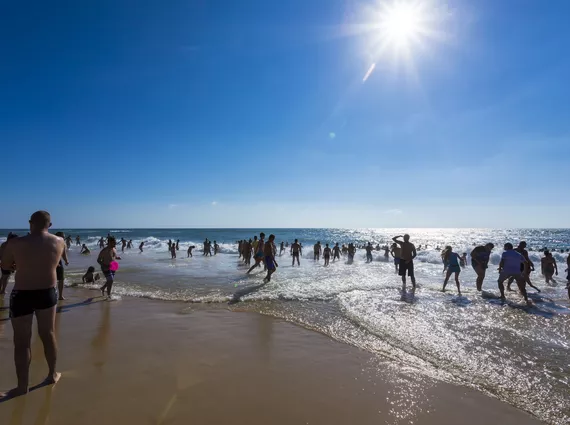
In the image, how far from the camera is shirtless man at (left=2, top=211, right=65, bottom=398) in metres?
3.26

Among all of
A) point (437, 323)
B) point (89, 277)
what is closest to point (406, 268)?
point (437, 323)

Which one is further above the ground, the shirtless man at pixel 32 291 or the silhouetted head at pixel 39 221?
the silhouetted head at pixel 39 221

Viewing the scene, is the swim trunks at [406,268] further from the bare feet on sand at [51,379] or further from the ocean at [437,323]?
the bare feet on sand at [51,379]

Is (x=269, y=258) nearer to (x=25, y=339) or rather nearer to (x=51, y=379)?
(x=51, y=379)

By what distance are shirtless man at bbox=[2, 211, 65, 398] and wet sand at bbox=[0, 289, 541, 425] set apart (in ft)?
1.19

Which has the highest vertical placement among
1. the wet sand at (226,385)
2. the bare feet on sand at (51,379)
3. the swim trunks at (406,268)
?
the swim trunks at (406,268)

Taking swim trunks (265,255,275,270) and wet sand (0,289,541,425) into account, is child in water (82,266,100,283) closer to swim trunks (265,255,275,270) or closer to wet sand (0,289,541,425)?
wet sand (0,289,541,425)

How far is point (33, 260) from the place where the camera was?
3.37m

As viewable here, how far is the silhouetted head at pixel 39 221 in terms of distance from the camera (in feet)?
11.4

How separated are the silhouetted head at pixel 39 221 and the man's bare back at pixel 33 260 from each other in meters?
0.07

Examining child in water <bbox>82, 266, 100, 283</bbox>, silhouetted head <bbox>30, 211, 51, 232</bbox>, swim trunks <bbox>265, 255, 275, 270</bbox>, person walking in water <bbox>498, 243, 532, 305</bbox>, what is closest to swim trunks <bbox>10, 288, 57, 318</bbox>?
silhouetted head <bbox>30, 211, 51, 232</bbox>

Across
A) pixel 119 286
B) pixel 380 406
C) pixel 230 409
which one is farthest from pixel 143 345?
pixel 119 286

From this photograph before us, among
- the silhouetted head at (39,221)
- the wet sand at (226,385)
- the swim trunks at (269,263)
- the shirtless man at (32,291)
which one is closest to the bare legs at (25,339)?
the shirtless man at (32,291)

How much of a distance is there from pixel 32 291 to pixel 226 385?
252 cm
